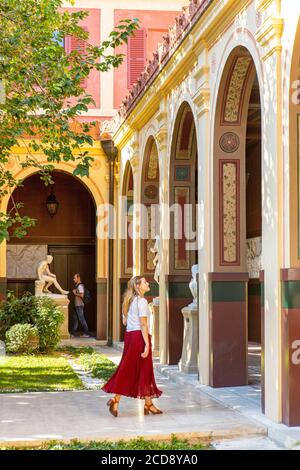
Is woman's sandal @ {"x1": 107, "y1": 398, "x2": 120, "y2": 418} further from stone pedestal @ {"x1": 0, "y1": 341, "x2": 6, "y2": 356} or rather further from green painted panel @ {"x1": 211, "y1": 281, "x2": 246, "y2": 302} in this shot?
stone pedestal @ {"x1": 0, "y1": 341, "x2": 6, "y2": 356}

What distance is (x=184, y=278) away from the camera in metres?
11.8

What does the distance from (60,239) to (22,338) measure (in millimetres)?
6758

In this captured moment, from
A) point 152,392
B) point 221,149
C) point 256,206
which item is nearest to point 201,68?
point 221,149

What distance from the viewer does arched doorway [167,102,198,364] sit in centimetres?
1166

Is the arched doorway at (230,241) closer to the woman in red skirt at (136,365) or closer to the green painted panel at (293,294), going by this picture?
the woman in red skirt at (136,365)

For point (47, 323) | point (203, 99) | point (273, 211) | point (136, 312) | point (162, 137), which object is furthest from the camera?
point (47, 323)

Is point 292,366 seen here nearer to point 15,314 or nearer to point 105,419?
point 105,419

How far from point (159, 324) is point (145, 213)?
8.62ft

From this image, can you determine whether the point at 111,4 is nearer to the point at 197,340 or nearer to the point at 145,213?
the point at 145,213

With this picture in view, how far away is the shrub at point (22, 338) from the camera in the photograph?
13.4 meters

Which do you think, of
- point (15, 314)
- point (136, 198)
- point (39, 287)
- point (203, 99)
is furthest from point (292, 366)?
point (39, 287)

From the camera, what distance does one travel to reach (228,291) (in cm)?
934

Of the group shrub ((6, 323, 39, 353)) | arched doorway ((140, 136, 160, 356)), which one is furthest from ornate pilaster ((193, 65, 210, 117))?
shrub ((6, 323, 39, 353))

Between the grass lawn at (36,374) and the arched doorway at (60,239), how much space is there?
6343mm
